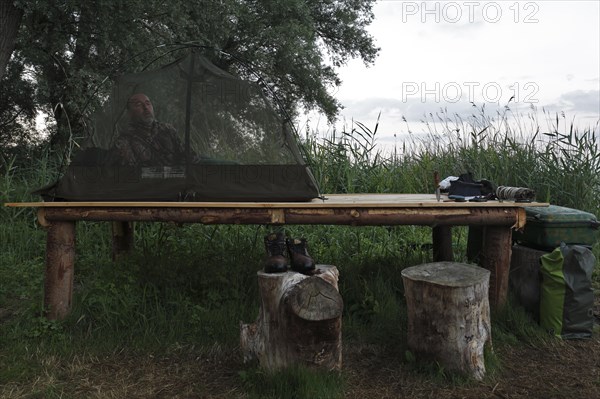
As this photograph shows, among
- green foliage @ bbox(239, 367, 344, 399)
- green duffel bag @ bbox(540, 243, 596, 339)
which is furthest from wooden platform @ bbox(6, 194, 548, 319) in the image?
green foliage @ bbox(239, 367, 344, 399)

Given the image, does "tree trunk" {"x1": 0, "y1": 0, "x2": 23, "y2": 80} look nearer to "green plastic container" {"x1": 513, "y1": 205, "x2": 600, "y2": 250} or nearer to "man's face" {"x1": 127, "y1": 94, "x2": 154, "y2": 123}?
"man's face" {"x1": 127, "y1": 94, "x2": 154, "y2": 123}

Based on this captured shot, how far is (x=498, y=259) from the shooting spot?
163 inches

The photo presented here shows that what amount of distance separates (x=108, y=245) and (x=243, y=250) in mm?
2195

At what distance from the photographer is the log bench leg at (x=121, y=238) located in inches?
207

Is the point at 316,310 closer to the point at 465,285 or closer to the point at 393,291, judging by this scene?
the point at 465,285

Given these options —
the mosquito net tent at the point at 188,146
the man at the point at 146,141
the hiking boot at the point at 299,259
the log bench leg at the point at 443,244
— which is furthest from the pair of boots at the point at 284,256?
the log bench leg at the point at 443,244

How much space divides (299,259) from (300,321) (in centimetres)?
58

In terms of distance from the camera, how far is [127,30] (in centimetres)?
803

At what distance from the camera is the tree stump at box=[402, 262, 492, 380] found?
339 cm

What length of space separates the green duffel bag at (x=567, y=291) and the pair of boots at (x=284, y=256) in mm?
1867

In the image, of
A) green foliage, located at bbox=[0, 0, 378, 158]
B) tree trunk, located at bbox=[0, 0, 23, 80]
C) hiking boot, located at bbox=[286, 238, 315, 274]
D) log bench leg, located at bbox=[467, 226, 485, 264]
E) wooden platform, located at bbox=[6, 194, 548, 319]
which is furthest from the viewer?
green foliage, located at bbox=[0, 0, 378, 158]

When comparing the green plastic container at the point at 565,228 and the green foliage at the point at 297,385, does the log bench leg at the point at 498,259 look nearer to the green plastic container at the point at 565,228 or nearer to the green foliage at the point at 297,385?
the green plastic container at the point at 565,228

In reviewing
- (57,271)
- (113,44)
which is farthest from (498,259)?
(113,44)

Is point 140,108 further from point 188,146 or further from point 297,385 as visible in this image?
point 297,385
